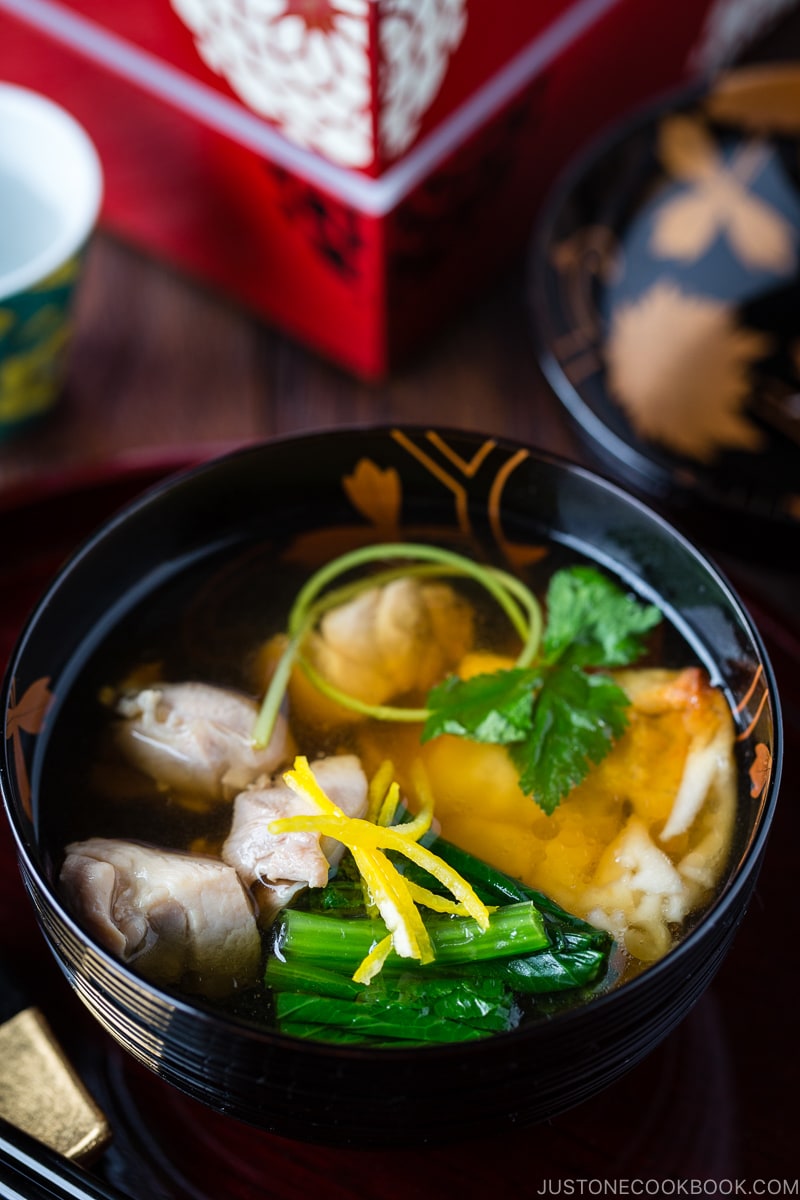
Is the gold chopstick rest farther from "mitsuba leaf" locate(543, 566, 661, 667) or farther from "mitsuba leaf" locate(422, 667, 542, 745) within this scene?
"mitsuba leaf" locate(543, 566, 661, 667)

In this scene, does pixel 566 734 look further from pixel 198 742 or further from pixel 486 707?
pixel 198 742

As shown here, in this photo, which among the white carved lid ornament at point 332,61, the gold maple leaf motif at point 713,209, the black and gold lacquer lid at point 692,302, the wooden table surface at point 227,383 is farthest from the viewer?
the gold maple leaf motif at point 713,209

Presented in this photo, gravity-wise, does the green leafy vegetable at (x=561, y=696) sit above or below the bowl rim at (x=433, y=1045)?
below

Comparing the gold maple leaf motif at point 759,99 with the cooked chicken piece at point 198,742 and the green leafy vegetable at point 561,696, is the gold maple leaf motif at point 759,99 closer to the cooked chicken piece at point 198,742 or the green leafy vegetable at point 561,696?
the green leafy vegetable at point 561,696

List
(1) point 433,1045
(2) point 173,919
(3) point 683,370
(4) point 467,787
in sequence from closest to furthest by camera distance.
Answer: (1) point 433,1045
(2) point 173,919
(4) point 467,787
(3) point 683,370

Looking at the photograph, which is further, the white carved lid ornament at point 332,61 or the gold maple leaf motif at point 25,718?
the white carved lid ornament at point 332,61

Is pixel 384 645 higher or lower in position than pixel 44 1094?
higher

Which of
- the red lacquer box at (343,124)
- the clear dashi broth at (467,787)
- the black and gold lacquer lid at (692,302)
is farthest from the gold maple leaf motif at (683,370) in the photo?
the clear dashi broth at (467,787)

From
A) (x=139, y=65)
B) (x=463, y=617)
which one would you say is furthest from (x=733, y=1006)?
(x=139, y=65)

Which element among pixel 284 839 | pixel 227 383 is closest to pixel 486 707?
pixel 284 839
